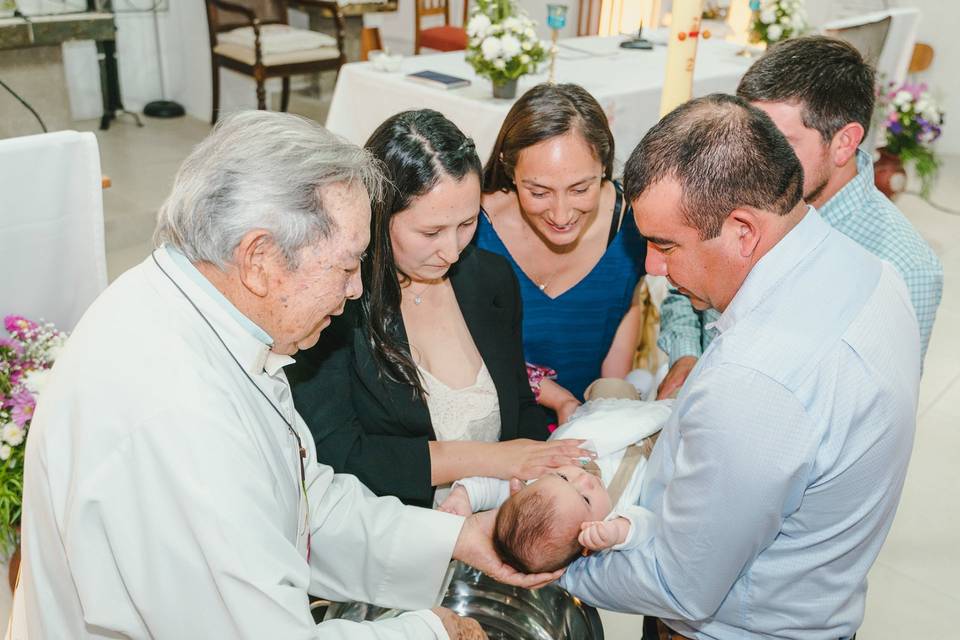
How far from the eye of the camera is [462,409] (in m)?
1.90

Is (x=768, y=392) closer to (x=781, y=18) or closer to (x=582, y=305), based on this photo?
(x=582, y=305)

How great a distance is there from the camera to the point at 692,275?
1.34 metres

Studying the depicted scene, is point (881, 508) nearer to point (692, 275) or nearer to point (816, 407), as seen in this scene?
point (816, 407)

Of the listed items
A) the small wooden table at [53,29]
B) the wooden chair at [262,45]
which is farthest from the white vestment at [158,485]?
the wooden chair at [262,45]

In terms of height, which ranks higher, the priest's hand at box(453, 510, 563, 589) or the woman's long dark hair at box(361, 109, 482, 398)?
the woman's long dark hair at box(361, 109, 482, 398)

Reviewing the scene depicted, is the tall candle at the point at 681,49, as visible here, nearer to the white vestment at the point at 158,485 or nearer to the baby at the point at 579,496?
the baby at the point at 579,496

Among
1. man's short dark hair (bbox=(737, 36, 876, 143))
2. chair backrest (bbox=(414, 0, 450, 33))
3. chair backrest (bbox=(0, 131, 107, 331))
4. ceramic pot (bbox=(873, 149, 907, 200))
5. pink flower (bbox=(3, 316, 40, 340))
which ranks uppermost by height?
man's short dark hair (bbox=(737, 36, 876, 143))

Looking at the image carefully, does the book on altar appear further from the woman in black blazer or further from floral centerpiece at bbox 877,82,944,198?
→ floral centerpiece at bbox 877,82,944,198

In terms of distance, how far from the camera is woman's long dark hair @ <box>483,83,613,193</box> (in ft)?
6.76

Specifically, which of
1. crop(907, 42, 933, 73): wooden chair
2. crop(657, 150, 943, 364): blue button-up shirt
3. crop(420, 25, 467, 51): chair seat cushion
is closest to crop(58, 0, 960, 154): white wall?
crop(907, 42, 933, 73): wooden chair

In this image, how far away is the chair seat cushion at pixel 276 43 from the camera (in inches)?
236

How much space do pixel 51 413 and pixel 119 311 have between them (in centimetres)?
16

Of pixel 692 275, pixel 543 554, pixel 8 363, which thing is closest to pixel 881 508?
pixel 692 275

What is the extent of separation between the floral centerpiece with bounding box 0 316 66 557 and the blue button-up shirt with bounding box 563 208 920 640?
135 cm
